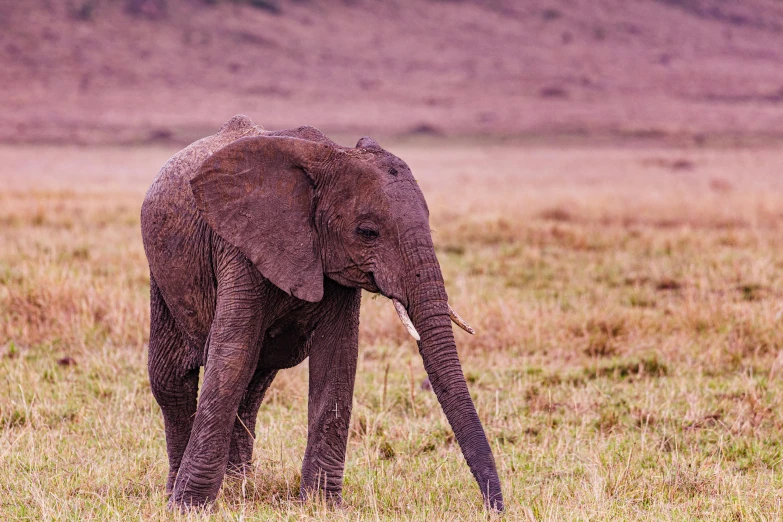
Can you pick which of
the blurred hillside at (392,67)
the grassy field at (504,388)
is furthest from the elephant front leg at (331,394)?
the blurred hillside at (392,67)

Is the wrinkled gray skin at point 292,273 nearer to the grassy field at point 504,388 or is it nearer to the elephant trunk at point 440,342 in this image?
the elephant trunk at point 440,342

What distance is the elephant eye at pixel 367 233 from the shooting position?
4.32 meters

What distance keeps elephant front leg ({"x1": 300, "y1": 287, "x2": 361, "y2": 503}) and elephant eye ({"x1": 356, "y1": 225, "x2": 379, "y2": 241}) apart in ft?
1.62

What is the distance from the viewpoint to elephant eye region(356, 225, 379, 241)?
432 centimetres

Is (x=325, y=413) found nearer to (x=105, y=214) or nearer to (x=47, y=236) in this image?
(x=47, y=236)

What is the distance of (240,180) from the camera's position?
450 cm

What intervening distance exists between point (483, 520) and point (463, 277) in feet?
23.1

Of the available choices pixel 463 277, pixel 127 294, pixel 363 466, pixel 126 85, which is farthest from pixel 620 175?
pixel 126 85

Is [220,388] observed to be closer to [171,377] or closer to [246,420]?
[171,377]

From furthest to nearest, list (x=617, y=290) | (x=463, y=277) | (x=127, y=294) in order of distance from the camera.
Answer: (x=463, y=277), (x=617, y=290), (x=127, y=294)

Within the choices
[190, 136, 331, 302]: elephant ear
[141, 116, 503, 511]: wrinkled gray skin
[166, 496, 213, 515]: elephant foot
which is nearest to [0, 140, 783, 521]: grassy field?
[166, 496, 213, 515]: elephant foot

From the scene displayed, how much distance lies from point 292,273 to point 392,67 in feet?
233

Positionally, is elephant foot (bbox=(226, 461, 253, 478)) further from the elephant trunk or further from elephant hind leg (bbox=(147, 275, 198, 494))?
the elephant trunk

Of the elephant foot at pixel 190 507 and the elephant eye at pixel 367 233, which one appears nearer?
the elephant eye at pixel 367 233
